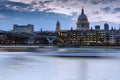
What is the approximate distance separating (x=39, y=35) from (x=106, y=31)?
1095 inches

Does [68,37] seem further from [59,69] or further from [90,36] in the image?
[59,69]

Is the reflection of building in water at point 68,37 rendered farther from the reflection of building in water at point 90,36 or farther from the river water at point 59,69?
the river water at point 59,69

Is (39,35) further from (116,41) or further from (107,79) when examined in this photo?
(107,79)

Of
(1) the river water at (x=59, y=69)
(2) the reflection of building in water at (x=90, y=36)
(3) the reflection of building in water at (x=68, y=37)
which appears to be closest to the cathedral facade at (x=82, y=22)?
(3) the reflection of building in water at (x=68, y=37)

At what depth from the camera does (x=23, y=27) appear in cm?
9262

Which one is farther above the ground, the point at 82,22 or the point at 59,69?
the point at 82,22

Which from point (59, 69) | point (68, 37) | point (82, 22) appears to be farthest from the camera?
point (82, 22)

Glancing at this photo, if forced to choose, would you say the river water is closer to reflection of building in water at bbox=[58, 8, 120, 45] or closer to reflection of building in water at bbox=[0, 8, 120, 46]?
reflection of building in water at bbox=[0, 8, 120, 46]

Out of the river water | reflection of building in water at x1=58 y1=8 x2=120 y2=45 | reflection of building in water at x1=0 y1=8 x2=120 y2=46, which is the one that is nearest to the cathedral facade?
reflection of building in water at x1=0 y1=8 x2=120 y2=46

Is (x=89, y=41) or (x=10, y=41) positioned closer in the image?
(x=10, y=41)

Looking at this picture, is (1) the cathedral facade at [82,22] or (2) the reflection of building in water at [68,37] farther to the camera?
(1) the cathedral facade at [82,22]

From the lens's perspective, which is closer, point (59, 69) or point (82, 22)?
point (59, 69)

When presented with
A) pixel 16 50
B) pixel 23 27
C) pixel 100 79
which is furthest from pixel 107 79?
pixel 23 27

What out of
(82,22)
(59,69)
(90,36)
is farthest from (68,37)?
(59,69)
